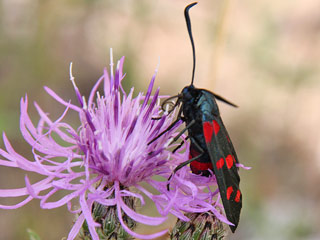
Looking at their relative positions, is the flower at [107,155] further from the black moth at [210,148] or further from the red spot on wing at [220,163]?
the red spot on wing at [220,163]

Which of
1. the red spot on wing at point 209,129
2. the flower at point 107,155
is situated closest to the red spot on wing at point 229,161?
the red spot on wing at point 209,129

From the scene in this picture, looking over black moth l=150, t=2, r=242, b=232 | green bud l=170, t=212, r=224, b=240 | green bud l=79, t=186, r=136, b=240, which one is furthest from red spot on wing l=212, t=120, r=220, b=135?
green bud l=79, t=186, r=136, b=240

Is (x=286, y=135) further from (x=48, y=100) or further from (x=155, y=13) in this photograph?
(x=48, y=100)

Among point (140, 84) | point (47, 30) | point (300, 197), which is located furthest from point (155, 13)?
point (300, 197)

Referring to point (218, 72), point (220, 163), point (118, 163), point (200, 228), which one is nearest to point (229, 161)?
point (220, 163)

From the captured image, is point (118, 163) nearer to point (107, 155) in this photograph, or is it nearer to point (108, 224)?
point (107, 155)

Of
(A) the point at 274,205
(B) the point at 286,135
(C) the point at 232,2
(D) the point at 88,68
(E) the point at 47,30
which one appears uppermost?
(C) the point at 232,2
